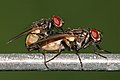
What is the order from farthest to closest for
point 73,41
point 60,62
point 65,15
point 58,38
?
point 65,15, point 73,41, point 58,38, point 60,62

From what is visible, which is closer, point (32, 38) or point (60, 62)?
point (60, 62)

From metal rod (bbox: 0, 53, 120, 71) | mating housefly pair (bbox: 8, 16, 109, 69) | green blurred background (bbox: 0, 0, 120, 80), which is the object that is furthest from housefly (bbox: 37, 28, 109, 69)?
green blurred background (bbox: 0, 0, 120, 80)

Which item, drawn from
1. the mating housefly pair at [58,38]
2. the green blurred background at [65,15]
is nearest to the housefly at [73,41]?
the mating housefly pair at [58,38]

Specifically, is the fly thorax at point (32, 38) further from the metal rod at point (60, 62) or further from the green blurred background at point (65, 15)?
the green blurred background at point (65, 15)

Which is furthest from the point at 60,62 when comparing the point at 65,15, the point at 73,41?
A: the point at 65,15

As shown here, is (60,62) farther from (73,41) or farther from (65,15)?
(65,15)

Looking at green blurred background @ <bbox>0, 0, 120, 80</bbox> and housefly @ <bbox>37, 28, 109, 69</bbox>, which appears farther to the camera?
green blurred background @ <bbox>0, 0, 120, 80</bbox>

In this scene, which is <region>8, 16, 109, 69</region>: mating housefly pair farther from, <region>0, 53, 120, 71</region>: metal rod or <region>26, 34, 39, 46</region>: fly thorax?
<region>0, 53, 120, 71</region>: metal rod
